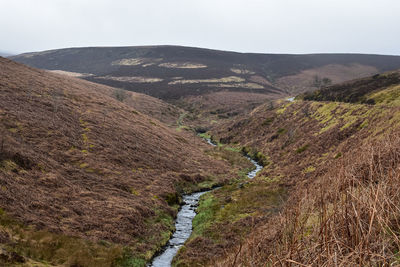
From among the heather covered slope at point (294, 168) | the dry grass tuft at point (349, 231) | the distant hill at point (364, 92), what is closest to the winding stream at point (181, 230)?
the heather covered slope at point (294, 168)

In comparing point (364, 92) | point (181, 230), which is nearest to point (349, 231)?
point (181, 230)

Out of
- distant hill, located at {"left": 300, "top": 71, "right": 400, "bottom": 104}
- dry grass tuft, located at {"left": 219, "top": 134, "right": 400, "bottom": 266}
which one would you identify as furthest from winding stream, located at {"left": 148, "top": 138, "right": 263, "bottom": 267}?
distant hill, located at {"left": 300, "top": 71, "right": 400, "bottom": 104}

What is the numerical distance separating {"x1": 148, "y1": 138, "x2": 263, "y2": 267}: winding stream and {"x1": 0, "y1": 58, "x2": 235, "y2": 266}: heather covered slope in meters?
0.86

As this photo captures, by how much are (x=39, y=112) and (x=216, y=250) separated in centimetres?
3462

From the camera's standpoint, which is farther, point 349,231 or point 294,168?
point 294,168

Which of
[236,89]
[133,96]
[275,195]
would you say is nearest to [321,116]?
[275,195]

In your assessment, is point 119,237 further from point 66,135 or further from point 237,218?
point 66,135

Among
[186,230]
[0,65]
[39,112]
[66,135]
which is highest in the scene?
[0,65]

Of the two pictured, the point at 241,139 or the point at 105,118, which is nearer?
the point at 105,118

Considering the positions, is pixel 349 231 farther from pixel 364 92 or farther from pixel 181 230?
pixel 364 92

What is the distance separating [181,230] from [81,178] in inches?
489

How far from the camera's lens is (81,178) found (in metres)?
29.9

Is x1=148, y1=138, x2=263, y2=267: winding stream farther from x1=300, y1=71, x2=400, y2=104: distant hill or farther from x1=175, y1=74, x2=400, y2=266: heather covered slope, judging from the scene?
x1=300, y1=71, x2=400, y2=104: distant hill

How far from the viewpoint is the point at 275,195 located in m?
30.7
